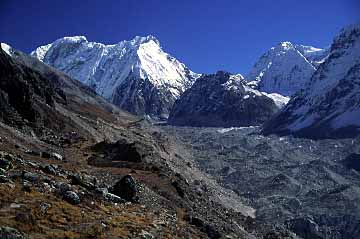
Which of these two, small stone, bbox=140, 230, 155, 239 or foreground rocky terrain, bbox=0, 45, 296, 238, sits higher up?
foreground rocky terrain, bbox=0, 45, 296, 238

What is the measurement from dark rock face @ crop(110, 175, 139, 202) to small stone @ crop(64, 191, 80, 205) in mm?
7807

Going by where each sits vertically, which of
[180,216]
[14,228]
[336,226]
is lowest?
[14,228]

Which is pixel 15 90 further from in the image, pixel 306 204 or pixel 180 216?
pixel 306 204

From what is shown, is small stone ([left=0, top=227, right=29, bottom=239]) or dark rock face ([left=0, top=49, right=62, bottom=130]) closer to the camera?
small stone ([left=0, top=227, right=29, bottom=239])

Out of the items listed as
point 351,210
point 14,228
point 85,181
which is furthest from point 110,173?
point 351,210

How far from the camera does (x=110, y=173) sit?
61500 millimetres

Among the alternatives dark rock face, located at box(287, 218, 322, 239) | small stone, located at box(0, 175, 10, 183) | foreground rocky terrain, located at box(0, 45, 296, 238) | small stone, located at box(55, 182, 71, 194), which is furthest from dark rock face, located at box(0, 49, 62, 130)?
dark rock face, located at box(287, 218, 322, 239)

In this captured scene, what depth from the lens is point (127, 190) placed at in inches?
1908

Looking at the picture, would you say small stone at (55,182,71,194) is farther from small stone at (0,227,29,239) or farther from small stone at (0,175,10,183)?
small stone at (0,227,29,239)

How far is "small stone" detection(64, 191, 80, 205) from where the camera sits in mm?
39875

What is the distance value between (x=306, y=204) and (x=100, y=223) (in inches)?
4936

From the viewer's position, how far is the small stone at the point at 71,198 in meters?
39.9

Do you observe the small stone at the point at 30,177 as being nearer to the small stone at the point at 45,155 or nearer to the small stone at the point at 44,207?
the small stone at the point at 44,207

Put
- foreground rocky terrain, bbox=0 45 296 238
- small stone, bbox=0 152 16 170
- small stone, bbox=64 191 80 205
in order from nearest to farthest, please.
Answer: foreground rocky terrain, bbox=0 45 296 238
small stone, bbox=64 191 80 205
small stone, bbox=0 152 16 170
